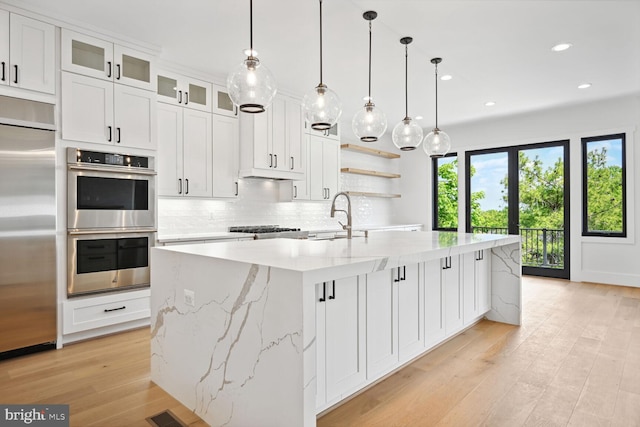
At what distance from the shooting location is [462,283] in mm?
3283

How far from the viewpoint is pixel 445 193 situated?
24.3ft

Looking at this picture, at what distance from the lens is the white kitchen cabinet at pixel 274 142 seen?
4.70 meters

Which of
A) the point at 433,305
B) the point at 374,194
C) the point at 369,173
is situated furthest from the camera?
the point at 374,194

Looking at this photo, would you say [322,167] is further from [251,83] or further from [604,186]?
[604,186]

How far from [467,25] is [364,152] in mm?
3846

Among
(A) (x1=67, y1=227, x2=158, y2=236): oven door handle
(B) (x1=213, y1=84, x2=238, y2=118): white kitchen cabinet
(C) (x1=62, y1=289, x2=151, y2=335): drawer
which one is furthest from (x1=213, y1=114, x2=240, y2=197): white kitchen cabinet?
(C) (x1=62, y1=289, x2=151, y2=335): drawer

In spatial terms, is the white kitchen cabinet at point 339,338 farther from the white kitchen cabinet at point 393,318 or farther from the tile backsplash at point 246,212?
the tile backsplash at point 246,212

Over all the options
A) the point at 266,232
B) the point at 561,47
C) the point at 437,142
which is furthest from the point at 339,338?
the point at 561,47

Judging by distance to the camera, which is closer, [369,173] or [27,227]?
[27,227]

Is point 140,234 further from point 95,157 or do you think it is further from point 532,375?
point 532,375

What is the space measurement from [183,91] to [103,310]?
242cm

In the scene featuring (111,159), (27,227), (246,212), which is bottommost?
(27,227)

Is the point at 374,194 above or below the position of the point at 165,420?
above

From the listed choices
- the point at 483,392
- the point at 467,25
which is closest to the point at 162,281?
the point at 483,392
